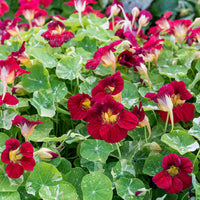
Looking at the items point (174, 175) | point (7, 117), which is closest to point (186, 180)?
point (174, 175)

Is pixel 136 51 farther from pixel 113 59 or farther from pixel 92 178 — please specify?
pixel 92 178

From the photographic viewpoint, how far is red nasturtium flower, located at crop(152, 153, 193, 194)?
0.77 metres

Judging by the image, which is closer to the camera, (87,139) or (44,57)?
(87,139)

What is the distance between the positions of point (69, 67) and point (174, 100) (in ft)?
1.21

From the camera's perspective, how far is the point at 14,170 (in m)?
0.77

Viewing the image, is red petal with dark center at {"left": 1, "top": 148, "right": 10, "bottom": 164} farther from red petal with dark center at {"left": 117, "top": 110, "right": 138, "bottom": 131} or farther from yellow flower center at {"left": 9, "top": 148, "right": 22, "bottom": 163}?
red petal with dark center at {"left": 117, "top": 110, "right": 138, "bottom": 131}

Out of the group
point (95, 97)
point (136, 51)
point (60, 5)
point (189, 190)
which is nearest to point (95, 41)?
point (136, 51)

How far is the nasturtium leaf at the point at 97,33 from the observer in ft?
4.02

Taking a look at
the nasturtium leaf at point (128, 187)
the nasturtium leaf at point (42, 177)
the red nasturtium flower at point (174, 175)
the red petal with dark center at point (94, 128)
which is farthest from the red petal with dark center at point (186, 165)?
the nasturtium leaf at point (42, 177)

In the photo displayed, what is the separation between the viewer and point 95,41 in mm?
1244

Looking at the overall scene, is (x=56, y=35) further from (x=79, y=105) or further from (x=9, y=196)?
(x=9, y=196)

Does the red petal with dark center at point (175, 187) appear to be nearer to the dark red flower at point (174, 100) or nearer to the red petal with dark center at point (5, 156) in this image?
the dark red flower at point (174, 100)

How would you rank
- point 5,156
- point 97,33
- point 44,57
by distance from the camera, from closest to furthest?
point 5,156
point 44,57
point 97,33

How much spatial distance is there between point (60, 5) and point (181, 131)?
247 centimetres
